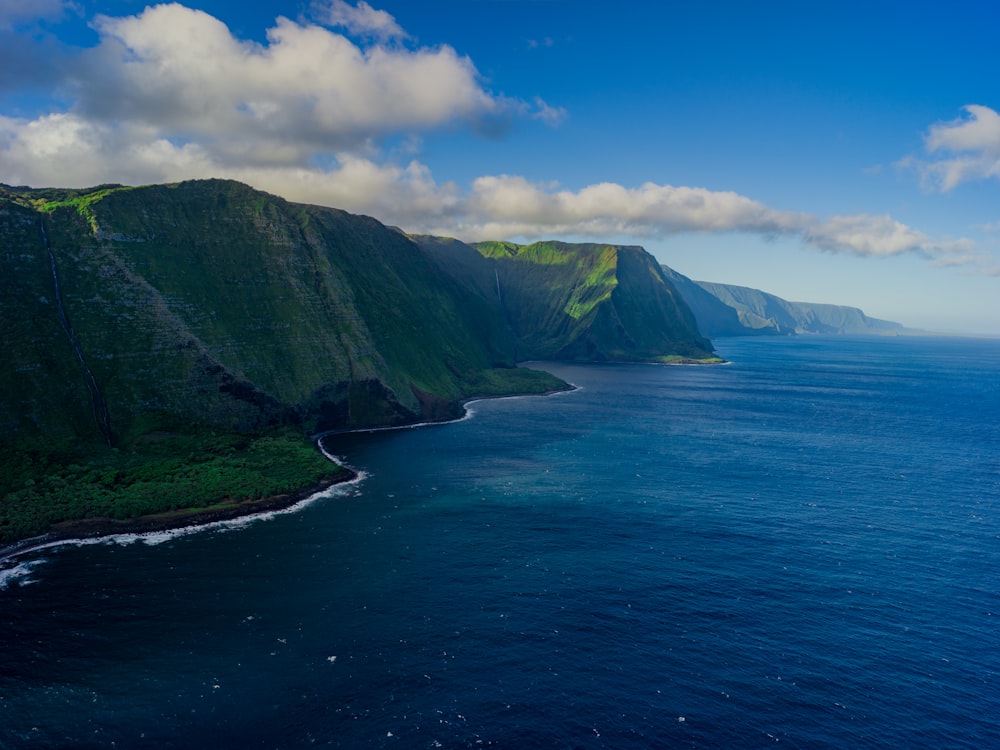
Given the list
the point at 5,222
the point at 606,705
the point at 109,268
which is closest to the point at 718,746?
the point at 606,705

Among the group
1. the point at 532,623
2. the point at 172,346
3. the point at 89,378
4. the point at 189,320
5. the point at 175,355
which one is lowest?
the point at 532,623

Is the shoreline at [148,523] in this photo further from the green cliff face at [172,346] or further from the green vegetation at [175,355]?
the green cliff face at [172,346]

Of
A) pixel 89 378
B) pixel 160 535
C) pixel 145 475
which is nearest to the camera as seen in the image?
pixel 160 535

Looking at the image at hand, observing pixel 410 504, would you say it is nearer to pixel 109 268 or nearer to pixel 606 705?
pixel 606 705

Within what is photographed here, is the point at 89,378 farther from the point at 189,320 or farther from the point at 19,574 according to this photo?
the point at 19,574

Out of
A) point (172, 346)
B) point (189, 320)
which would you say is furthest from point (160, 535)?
point (189, 320)

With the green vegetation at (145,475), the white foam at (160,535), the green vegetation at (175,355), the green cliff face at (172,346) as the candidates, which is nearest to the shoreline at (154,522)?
the white foam at (160,535)
